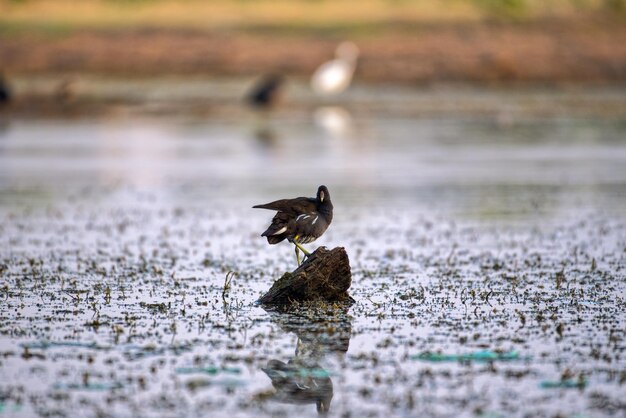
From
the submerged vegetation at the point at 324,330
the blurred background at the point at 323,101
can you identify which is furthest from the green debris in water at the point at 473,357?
the blurred background at the point at 323,101

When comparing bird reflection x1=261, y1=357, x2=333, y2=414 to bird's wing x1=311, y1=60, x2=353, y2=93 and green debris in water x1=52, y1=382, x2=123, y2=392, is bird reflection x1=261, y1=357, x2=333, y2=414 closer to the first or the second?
green debris in water x1=52, y1=382, x2=123, y2=392

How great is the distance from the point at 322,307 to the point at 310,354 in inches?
64.1

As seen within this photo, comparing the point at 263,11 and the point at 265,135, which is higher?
the point at 263,11

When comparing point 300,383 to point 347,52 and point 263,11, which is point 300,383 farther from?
point 263,11

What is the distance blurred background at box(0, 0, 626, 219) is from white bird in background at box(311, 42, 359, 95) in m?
0.10

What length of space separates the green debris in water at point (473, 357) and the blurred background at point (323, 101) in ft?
29.7

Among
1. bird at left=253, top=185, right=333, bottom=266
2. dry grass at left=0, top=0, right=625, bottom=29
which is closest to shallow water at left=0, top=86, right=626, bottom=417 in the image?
bird at left=253, top=185, right=333, bottom=266

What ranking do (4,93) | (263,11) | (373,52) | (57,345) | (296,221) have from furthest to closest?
(263,11)
(373,52)
(4,93)
(296,221)
(57,345)

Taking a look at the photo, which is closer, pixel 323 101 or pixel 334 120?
pixel 334 120

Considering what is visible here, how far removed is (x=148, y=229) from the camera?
16.4 m

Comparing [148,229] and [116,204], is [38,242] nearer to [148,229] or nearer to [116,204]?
[148,229]

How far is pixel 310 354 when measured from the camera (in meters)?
9.14

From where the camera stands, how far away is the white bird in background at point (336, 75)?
41.6 metres

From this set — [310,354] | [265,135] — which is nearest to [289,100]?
[265,135]
